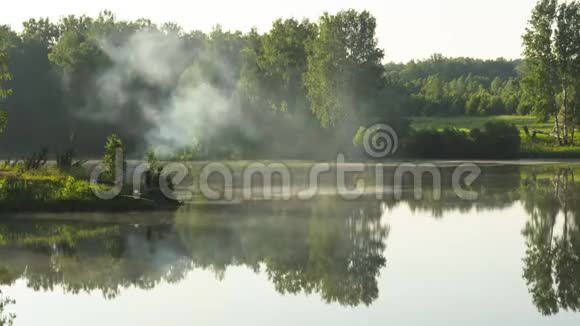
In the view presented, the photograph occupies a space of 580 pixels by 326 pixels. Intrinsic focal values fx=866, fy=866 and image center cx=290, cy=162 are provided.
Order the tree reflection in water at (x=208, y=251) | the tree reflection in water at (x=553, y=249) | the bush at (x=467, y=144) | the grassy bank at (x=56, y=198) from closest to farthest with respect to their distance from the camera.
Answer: the tree reflection in water at (x=553, y=249) < the tree reflection in water at (x=208, y=251) < the grassy bank at (x=56, y=198) < the bush at (x=467, y=144)

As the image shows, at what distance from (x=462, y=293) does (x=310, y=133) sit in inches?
2662

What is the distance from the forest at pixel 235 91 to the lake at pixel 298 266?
4312 cm

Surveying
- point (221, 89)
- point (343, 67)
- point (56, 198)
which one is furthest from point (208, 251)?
point (221, 89)

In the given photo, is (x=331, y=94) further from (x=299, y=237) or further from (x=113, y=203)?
(x=299, y=237)

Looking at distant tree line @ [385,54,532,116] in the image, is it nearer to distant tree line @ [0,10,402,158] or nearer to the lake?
distant tree line @ [0,10,402,158]

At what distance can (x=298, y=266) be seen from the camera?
19.3 metres

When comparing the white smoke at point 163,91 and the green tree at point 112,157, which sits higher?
the white smoke at point 163,91

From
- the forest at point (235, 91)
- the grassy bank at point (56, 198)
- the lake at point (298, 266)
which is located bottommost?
the lake at point (298, 266)

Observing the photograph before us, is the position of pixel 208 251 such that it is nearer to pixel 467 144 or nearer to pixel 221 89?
pixel 467 144

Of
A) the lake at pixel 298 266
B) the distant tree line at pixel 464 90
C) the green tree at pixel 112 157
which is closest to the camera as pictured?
the lake at pixel 298 266

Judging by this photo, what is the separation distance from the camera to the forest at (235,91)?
77688 mm

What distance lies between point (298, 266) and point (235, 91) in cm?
6379

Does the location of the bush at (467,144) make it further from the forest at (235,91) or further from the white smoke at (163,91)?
the white smoke at (163,91)

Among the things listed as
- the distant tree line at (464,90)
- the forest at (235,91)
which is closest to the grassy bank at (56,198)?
the forest at (235,91)
